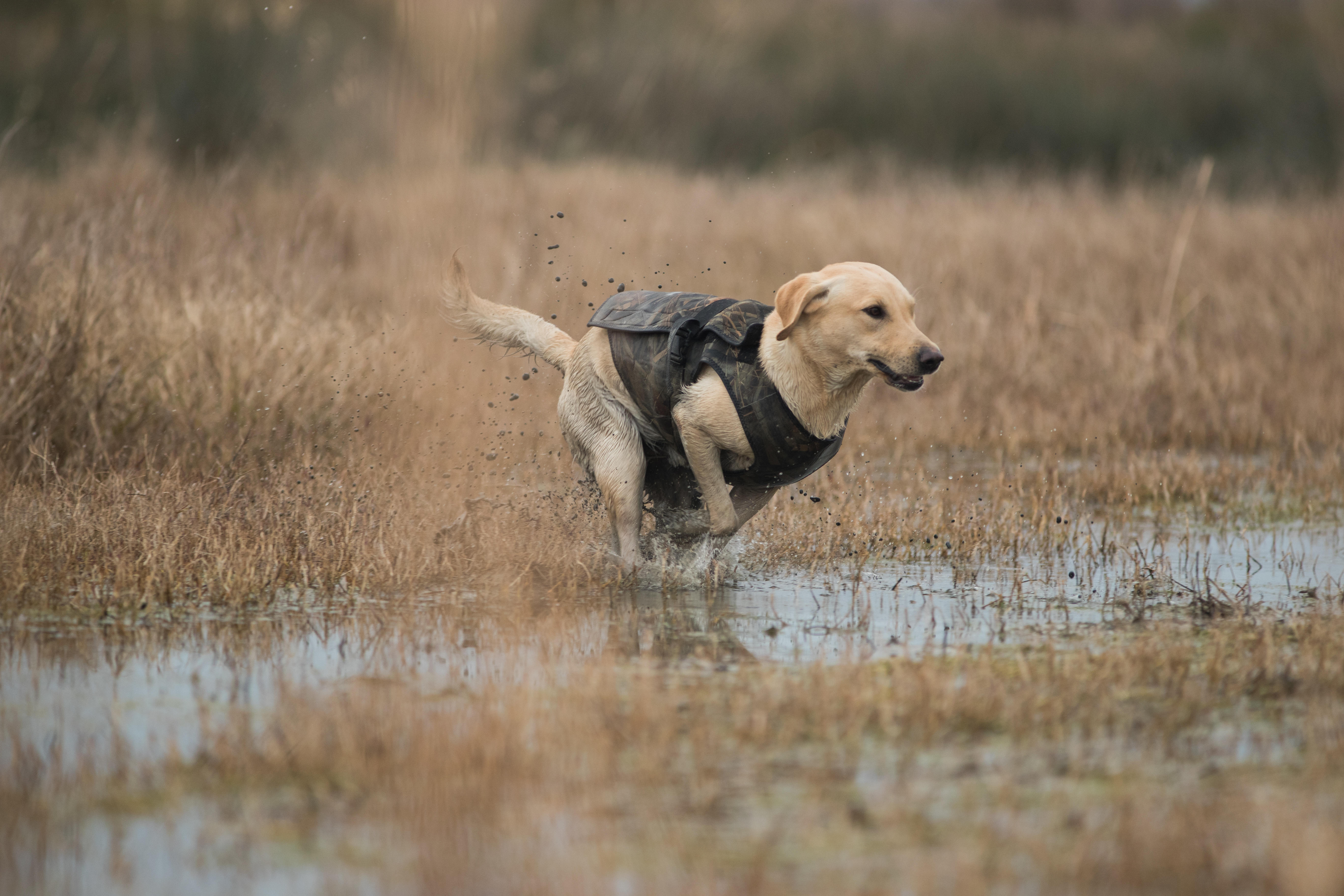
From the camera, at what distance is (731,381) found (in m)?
5.30

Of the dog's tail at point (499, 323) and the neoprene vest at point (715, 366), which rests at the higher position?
the dog's tail at point (499, 323)

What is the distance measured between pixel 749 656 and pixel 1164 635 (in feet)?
5.09

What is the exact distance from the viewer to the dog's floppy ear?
5121 mm

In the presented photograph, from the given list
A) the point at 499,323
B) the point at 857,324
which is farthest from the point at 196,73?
the point at 857,324

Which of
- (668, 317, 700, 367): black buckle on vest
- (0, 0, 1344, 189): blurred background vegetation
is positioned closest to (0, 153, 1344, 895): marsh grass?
(668, 317, 700, 367): black buckle on vest

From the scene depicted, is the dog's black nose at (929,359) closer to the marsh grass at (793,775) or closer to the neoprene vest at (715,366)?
the neoprene vest at (715,366)

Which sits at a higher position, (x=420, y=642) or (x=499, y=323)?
(x=499, y=323)

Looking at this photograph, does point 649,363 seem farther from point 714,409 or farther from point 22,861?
point 22,861

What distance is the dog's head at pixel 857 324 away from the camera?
16.5ft

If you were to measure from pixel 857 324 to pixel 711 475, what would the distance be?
873 mm

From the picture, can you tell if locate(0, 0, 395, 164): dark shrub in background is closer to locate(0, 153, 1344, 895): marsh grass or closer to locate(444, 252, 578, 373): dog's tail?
locate(0, 153, 1344, 895): marsh grass

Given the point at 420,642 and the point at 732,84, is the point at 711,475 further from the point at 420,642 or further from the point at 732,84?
the point at 732,84

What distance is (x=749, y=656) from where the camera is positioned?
463 centimetres

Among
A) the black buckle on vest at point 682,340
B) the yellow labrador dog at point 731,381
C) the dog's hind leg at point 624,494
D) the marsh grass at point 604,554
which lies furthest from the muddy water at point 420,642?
the black buckle on vest at point 682,340
